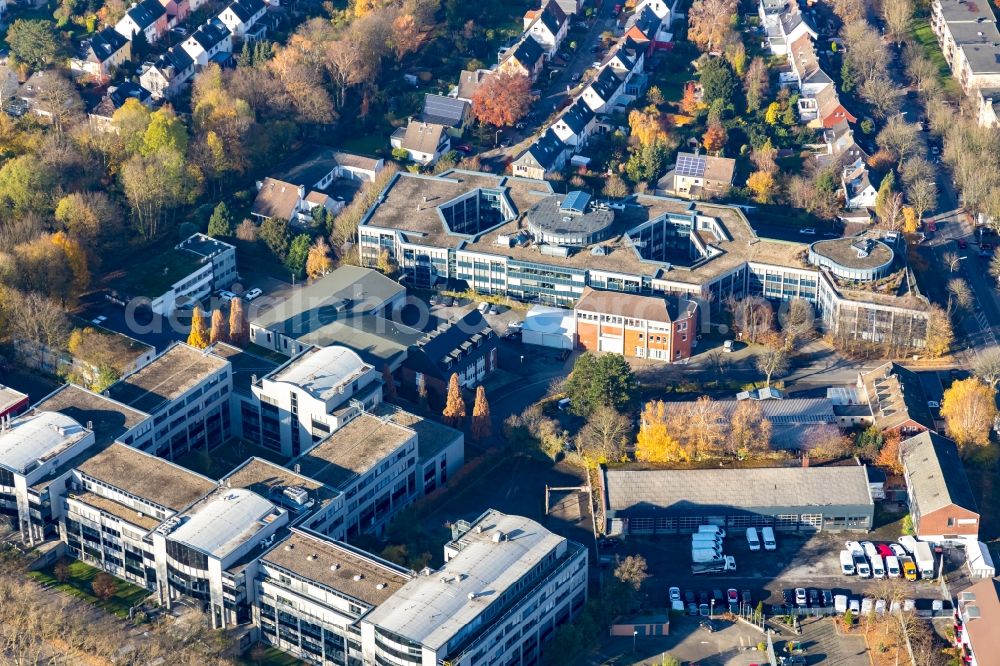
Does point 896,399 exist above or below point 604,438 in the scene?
above

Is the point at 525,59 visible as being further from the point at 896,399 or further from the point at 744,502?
the point at 744,502

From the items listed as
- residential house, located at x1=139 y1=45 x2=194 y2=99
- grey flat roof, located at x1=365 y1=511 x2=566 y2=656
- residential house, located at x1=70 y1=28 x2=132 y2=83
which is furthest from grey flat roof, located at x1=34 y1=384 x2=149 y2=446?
residential house, located at x1=70 y1=28 x2=132 y2=83

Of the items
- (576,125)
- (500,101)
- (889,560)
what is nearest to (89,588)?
(889,560)

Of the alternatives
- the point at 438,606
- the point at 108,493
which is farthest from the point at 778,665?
the point at 108,493

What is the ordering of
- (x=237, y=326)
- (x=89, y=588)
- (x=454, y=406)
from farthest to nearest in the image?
(x=237, y=326), (x=454, y=406), (x=89, y=588)

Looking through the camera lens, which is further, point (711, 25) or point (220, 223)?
point (711, 25)

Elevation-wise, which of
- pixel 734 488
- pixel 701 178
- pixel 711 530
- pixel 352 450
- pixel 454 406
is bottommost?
pixel 711 530

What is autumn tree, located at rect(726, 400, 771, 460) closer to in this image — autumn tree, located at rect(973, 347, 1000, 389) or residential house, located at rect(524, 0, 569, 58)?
autumn tree, located at rect(973, 347, 1000, 389)

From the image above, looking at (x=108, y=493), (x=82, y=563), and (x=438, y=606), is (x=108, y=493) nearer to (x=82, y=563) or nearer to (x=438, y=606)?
(x=82, y=563)
